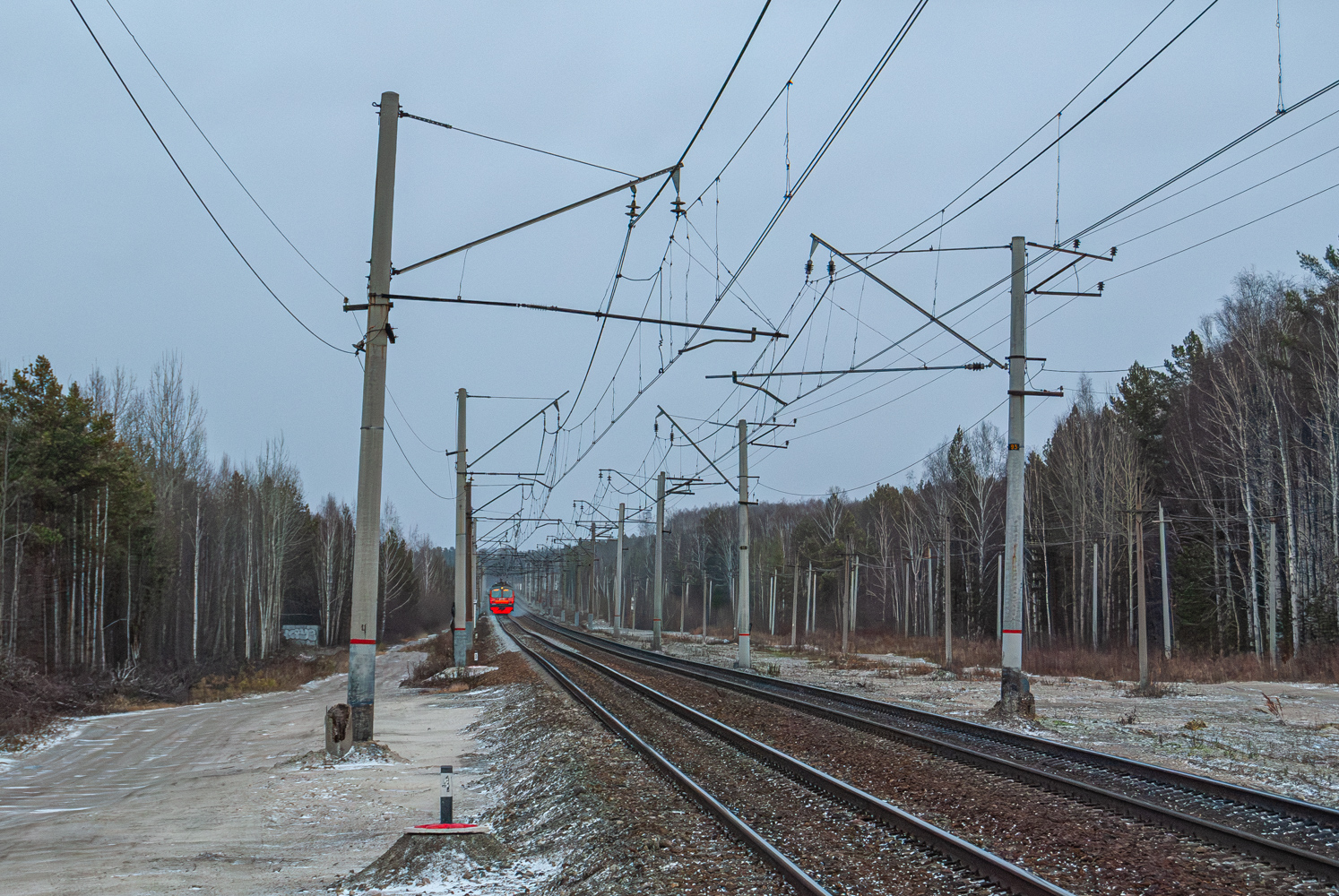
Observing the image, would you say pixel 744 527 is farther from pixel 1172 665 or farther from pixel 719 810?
pixel 719 810

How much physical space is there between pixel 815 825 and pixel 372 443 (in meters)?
8.84

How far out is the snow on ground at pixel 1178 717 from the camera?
1198cm

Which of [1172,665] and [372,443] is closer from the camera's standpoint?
[372,443]

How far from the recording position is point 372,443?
14.4 metres

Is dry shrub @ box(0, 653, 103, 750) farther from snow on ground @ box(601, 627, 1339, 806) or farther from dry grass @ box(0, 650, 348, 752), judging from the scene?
snow on ground @ box(601, 627, 1339, 806)

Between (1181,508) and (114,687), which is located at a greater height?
(1181,508)

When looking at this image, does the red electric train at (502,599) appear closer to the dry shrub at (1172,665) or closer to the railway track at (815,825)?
the dry shrub at (1172,665)

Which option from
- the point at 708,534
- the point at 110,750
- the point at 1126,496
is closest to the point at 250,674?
the point at 110,750

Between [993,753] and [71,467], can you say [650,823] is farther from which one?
[71,467]

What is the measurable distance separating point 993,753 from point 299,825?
856 cm

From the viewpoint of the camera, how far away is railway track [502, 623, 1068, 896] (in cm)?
691

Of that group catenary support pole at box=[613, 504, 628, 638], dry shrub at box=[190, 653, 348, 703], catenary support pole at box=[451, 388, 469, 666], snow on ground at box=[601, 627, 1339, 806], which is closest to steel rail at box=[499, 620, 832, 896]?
snow on ground at box=[601, 627, 1339, 806]

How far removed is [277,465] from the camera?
207ft

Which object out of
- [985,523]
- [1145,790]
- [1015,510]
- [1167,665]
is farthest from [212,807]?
[985,523]
